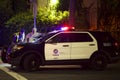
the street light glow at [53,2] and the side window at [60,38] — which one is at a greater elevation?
the street light glow at [53,2]

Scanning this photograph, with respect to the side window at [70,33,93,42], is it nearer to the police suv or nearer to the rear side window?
the police suv

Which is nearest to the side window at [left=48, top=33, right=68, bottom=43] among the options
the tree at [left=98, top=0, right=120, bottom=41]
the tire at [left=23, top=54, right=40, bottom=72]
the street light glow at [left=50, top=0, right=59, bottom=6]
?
the tire at [left=23, top=54, right=40, bottom=72]

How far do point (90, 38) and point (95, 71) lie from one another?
1.49 metres

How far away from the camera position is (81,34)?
1977 cm

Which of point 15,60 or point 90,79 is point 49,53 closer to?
point 15,60

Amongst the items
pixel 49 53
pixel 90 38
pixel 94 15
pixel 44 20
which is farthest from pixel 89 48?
pixel 44 20

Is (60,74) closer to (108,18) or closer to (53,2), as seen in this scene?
(108,18)

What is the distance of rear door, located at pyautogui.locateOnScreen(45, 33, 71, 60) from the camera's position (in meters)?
19.1

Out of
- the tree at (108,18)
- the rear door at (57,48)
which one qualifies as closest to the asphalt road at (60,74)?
the rear door at (57,48)

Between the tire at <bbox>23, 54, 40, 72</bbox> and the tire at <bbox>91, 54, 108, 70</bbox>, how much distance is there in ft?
7.88

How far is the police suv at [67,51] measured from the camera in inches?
747

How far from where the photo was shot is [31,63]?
19.0 meters

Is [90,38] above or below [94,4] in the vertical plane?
below

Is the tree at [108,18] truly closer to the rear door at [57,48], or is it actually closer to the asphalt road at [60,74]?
the asphalt road at [60,74]
